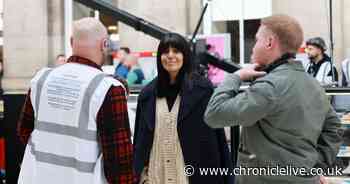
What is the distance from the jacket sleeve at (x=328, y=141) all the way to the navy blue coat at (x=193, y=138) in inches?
39.7

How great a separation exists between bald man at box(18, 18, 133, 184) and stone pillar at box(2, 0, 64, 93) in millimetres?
10425

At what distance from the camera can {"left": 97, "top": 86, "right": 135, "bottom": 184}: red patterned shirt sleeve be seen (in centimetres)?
283

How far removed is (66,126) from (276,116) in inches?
41.4

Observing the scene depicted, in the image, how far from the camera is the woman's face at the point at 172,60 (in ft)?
12.9

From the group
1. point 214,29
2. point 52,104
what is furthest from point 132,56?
point 52,104

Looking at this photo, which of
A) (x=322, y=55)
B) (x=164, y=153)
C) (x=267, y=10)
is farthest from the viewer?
(x=267, y=10)

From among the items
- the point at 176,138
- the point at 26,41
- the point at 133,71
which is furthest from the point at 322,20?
the point at 176,138

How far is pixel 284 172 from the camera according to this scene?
2.70 metres

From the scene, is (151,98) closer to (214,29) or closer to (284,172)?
(284,172)

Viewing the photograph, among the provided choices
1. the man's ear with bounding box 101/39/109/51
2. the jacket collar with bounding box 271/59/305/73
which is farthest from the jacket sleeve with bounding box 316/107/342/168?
the man's ear with bounding box 101/39/109/51

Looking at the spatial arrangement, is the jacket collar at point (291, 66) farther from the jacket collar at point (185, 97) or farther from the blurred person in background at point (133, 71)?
the blurred person in background at point (133, 71)

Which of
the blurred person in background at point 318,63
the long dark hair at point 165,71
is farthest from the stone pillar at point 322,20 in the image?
the long dark hair at point 165,71

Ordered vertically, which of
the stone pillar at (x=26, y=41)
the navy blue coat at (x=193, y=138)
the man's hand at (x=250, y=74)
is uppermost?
the stone pillar at (x=26, y=41)

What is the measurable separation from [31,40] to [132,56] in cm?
324
